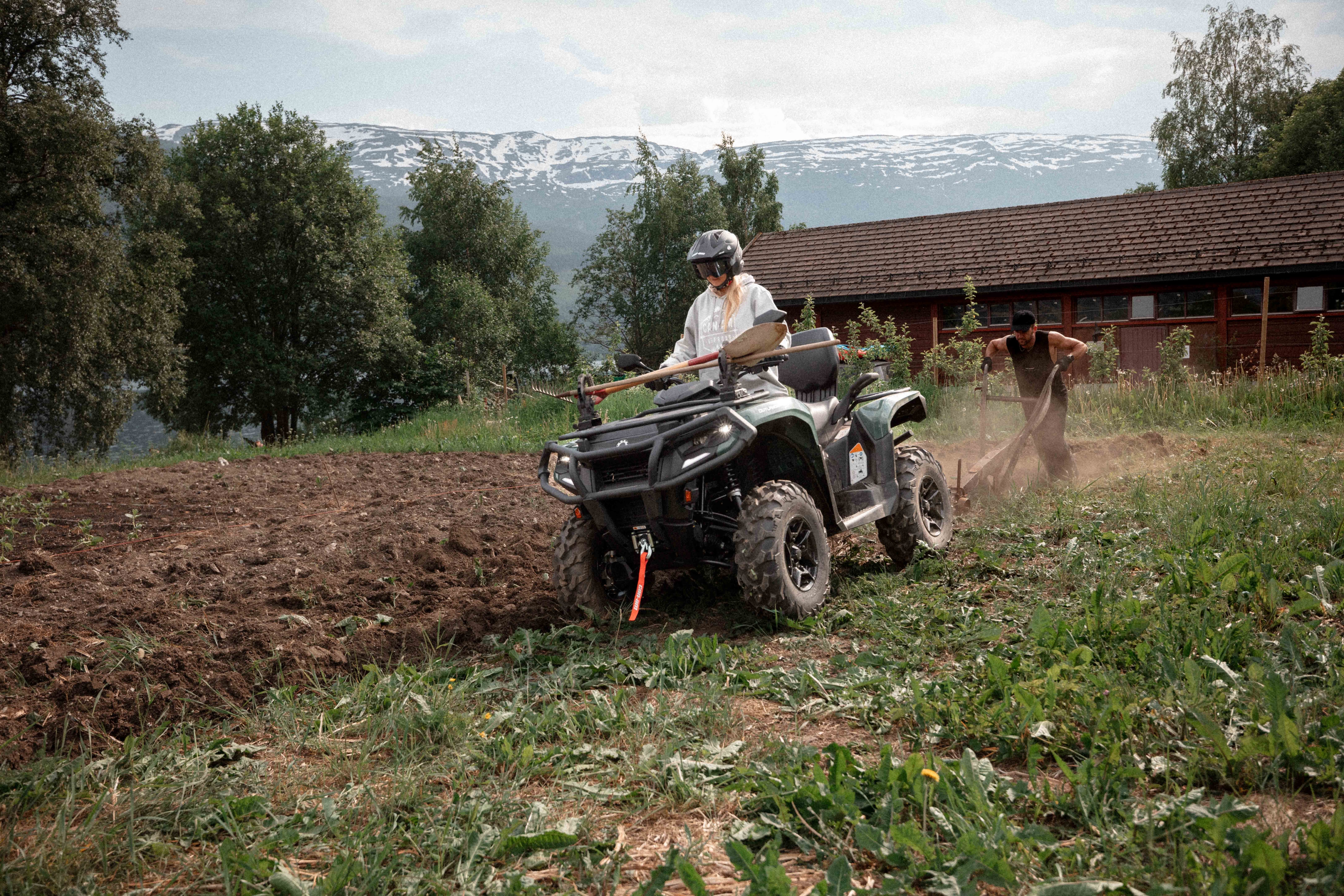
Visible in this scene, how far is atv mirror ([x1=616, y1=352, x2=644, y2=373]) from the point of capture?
190 inches

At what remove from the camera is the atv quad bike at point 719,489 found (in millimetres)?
4355

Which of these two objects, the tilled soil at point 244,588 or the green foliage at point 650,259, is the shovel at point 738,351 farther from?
the green foliage at point 650,259

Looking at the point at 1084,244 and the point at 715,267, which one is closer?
the point at 715,267

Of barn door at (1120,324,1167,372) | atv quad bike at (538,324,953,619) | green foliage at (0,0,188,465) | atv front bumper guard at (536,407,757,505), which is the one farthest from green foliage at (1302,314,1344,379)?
green foliage at (0,0,188,465)

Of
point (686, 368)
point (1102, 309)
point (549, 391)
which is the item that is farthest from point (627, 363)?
point (1102, 309)

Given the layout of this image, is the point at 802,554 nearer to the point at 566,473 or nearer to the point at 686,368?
the point at 686,368

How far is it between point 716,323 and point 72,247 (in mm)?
23232

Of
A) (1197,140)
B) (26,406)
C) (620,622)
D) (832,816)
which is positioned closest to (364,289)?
(26,406)

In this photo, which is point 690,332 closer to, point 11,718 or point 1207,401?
point 11,718

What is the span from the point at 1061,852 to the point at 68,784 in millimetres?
3033

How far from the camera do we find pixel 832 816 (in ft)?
8.31

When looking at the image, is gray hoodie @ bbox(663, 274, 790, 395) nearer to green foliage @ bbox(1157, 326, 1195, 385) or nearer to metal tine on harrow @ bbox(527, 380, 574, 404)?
metal tine on harrow @ bbox(527, 380, 574, 404)

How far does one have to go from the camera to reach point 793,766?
2.78 m

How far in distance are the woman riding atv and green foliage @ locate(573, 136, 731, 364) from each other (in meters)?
48.9
